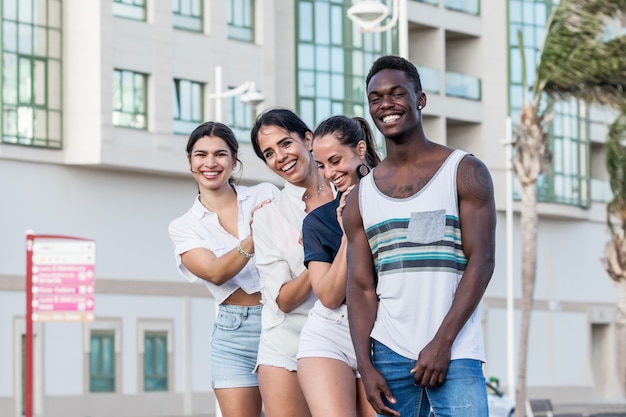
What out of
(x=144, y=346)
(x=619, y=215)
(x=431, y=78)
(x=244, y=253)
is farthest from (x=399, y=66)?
(x=431, y=78)

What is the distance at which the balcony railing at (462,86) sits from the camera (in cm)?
6028

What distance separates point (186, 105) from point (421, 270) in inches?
1667

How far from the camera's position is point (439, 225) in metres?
6.20

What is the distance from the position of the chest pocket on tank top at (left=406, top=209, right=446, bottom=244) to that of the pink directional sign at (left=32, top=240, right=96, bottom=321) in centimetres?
3506

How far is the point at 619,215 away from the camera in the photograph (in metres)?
49.3

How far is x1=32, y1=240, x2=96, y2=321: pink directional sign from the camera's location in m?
41.0

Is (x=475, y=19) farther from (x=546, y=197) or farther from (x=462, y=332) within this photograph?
(x=462, y=332)

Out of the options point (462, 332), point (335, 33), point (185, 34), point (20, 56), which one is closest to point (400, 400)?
point (462, 332)

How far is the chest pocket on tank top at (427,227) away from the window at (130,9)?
131 ft

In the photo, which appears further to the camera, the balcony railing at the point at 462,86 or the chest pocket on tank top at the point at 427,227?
the balcony railing at the point at 462,86

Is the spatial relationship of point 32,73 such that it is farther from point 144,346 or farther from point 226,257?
point 226,257

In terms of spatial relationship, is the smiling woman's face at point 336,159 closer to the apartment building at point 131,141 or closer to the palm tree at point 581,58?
the palm tree at point 581,58

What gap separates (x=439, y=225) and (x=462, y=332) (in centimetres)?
40

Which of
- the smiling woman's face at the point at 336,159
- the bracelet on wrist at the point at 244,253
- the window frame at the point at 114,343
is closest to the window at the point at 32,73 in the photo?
the window frame at the point at 114,343
